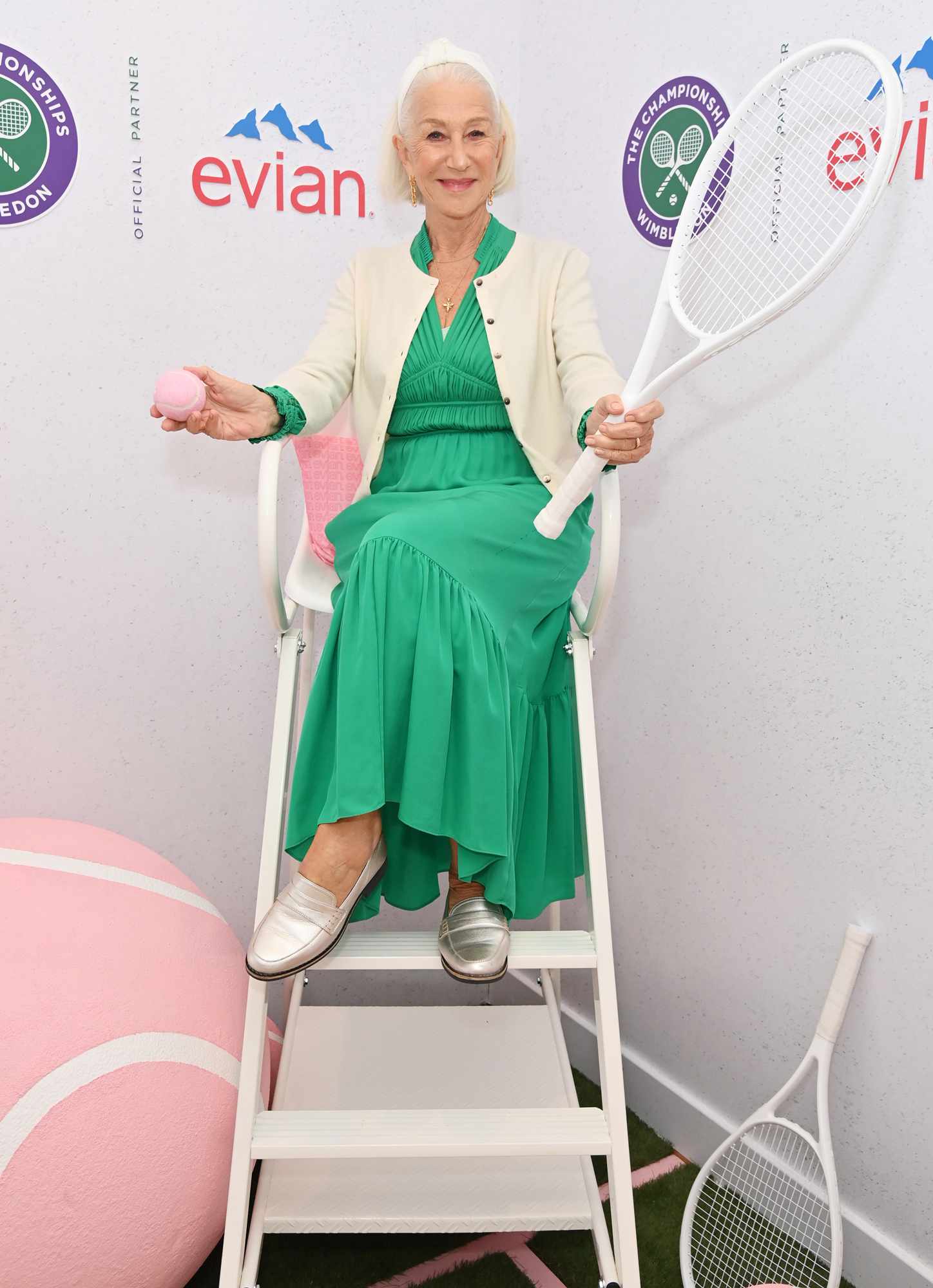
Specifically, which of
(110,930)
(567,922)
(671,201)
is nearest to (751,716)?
(567,922)

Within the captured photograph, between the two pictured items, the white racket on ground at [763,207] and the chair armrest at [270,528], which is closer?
the white racket on ground at [763,207]

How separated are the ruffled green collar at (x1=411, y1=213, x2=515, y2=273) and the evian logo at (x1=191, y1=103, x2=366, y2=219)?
432 mm

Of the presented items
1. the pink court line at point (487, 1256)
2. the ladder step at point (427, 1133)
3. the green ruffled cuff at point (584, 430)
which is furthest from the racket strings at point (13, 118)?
the pink court line at point (487, 1256)

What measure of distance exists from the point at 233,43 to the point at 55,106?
35 centimetres

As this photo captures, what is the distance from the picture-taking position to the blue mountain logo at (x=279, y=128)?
1.88 meters

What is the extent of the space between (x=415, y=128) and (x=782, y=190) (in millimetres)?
555

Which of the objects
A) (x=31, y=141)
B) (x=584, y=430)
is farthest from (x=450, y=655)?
(x=31, y=141)

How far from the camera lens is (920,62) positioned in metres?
1.27

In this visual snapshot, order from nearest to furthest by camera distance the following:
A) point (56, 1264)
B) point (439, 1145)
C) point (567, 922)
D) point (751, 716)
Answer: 1. point (56, 1264)
2. point (439, 1145)
3. point (751, 716)
4. point (567, 922)

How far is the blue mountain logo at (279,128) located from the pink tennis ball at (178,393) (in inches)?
35.5

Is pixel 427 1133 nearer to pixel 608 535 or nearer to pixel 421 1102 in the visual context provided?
pixel 421 1102

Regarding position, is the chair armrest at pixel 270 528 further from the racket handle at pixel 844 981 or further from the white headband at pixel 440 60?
the racket handle at pixel 844 981

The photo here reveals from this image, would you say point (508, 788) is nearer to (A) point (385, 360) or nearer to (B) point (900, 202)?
(A) point (385, 360)

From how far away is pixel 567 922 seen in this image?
2.18 m
